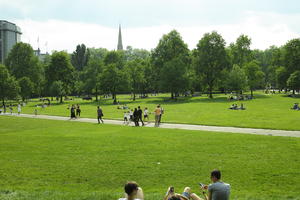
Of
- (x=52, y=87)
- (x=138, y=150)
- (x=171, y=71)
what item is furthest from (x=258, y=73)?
(x=138, y=150)

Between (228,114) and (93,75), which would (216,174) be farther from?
(93,75)

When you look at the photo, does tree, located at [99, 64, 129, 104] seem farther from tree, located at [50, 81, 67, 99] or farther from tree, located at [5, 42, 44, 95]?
tree, located at [5, 42, 44, 95]

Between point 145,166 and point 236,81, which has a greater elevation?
point 236,81

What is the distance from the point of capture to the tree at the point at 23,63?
282 ft

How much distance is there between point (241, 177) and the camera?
10039 mm

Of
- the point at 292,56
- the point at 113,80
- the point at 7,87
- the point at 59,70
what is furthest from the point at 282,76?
the point at 7,87

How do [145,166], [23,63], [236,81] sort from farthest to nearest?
1. [23,63]
2. [236,81]
3. [145,166]

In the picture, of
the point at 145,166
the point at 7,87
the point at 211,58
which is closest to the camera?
the point at 145,166

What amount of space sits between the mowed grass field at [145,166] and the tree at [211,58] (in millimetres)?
58544

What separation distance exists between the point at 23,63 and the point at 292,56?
77461 millimetres

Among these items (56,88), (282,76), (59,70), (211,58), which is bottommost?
(56,88)

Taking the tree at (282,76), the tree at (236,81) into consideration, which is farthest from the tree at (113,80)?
the tree at (282,76)

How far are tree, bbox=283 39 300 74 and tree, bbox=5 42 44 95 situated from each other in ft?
235

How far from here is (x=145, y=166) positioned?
1155 centimetres
